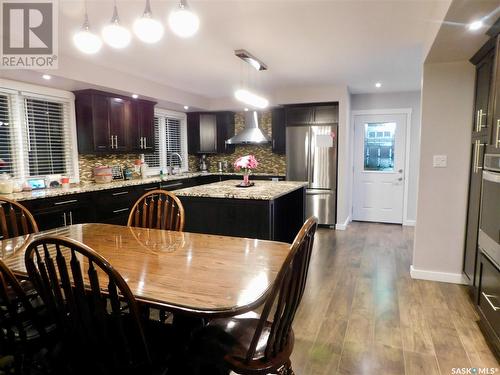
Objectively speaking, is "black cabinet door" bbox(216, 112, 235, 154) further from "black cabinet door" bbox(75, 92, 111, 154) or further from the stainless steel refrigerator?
"black cabinet door" bbox(75, 92, 111, 154)

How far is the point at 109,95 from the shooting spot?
4.34 m

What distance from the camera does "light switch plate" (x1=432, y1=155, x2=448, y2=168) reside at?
10.1 feet

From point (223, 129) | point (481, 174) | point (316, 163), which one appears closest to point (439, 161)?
point (481, 174)

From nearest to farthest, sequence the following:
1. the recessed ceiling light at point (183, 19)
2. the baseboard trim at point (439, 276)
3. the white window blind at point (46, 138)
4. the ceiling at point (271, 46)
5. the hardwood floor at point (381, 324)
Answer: the recessed ceiling light at point (183, 19) < the hardwood floor at point (381, 324) < the ceiling at point (271, 46) < the baseboard trim at point (439, 276) < the white window blind at point (46, 138)

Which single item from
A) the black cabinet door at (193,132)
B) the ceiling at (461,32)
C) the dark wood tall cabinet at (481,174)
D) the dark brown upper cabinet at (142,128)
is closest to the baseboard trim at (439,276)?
the dark wood tall cabinet at (481,174)

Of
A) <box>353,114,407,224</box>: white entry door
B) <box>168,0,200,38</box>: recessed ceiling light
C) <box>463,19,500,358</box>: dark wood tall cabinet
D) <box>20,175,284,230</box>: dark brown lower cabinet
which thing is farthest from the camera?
<box>353,114,407,224</box>: white entry door

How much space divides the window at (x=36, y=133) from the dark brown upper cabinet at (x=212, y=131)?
2.51 m

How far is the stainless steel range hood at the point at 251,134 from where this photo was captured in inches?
215

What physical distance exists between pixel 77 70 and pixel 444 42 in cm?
356

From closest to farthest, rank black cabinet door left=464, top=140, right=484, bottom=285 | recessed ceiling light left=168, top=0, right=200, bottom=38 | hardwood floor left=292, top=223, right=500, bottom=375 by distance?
recessed ceiling light left=168, top=0, right=200, bottom=38, hardwood floor left=292, top=223, right=500, bottom=375, black cabinet door left=464, top=140, right=484, bottom=285

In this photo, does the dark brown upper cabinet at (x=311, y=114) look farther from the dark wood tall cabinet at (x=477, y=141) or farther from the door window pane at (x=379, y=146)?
the dark wood tall cabinet at (x=477, y=141)

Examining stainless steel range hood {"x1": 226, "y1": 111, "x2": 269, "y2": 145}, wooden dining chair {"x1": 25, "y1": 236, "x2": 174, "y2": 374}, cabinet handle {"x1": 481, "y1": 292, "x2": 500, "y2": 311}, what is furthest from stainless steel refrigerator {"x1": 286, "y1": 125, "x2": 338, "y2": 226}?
wooden dining chair {"x1": 25, "y1": 236, "x2": 174, "y2": 374}

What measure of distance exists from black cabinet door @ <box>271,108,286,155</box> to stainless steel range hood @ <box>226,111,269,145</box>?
0.32m

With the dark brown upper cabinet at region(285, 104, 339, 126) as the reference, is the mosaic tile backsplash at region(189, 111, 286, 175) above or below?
below
